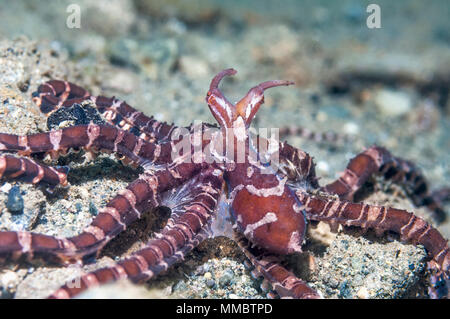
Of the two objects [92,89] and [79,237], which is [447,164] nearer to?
[92,89]

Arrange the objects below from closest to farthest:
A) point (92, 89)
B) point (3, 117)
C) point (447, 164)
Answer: point (3, 117), point (92, 89), point (447, 164)

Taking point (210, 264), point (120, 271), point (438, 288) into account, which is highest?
point (120, 271)

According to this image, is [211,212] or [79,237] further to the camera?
[211,212]

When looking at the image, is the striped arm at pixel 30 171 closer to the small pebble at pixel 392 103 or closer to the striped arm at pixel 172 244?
the striped arm at pixel 172 244

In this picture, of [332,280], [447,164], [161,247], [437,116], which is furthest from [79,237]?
[437,116]

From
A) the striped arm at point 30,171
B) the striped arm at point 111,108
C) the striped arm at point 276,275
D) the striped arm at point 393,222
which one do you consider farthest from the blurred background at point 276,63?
the striped arm at point 276,275

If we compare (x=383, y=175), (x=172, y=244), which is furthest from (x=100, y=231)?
(x=383, y=175)
